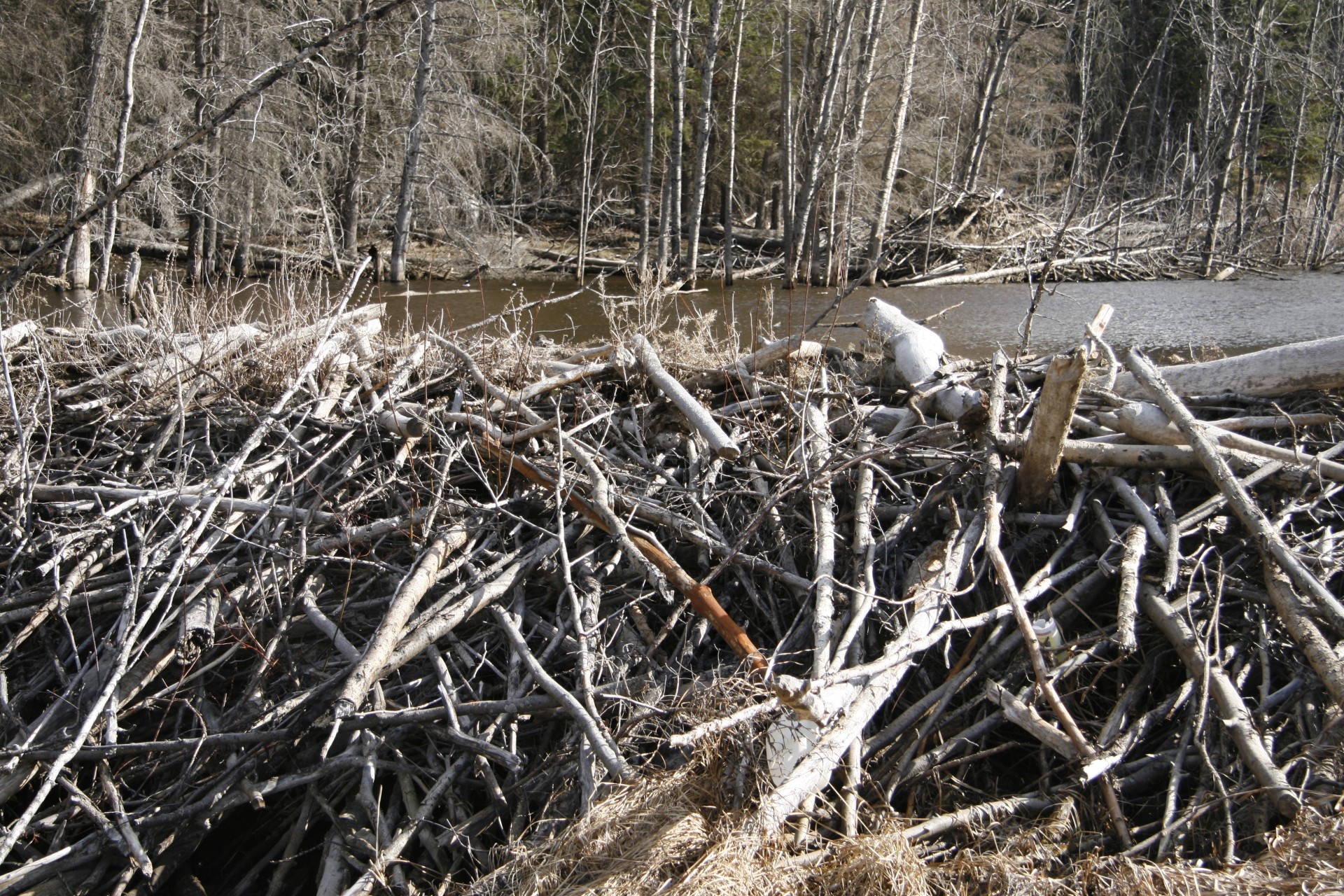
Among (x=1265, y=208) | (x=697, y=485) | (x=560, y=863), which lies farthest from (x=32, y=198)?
(x=1265, y=208)

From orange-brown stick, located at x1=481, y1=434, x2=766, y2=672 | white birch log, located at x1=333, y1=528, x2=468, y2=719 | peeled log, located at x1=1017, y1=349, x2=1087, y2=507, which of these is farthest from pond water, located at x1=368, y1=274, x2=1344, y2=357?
white birch log, located at x1=333, y1=528, x2=468, y2=719

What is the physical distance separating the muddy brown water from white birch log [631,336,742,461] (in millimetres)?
4523

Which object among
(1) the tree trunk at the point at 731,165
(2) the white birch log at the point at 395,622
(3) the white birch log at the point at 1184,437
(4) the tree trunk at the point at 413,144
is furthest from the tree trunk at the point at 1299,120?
(2) the white birch log at the point at 395,622

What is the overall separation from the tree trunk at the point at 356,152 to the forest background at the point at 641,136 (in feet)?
0.39

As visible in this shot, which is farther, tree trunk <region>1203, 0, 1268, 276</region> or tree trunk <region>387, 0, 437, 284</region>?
tree trunk <region>1203, 0, 1268, 276</region>

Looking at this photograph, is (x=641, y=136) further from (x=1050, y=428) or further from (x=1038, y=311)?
(x=1050, y=428)

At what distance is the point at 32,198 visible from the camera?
19.1 m

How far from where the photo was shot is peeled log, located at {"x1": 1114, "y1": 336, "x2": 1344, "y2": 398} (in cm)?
449

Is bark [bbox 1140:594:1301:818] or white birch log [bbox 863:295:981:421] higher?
white birch log [bbox 863:295:981:421]

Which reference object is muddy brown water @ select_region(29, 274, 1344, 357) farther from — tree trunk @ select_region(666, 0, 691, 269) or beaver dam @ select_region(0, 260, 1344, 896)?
beaver dam @ select_region(0, 260, 1344, 896)

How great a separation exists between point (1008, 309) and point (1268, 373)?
11.5 meters

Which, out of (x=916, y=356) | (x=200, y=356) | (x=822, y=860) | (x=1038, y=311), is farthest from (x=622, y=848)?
(x=1038, y=311)

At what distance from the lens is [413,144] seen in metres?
17.8

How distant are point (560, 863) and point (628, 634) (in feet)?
3.74
